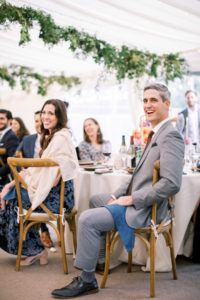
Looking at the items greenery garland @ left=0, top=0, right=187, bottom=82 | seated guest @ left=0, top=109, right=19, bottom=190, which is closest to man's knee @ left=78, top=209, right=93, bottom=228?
seated guest @ left=0, top=109, right=19, bottom=190

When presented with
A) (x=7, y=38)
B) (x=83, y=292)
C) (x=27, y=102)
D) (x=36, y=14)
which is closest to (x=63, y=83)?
(x=27, y=102)

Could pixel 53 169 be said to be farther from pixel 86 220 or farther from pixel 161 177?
pixel 161 177

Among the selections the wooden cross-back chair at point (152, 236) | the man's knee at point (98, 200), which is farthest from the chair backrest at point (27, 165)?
the wooden cross-back chair at point (152, 236)

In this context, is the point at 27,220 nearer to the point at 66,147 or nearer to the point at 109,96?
the point at 66,147

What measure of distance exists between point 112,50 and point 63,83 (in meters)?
3.37

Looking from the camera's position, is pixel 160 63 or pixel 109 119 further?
pixel 109 119

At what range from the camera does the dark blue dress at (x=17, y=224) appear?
2.61 metres

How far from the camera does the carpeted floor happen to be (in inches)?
86.6

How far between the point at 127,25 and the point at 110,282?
3.59m

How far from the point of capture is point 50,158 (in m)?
2.42

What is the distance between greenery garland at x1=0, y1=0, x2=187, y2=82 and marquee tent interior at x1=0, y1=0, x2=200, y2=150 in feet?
0.39

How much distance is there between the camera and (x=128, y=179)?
2.68m

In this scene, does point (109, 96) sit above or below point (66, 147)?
above

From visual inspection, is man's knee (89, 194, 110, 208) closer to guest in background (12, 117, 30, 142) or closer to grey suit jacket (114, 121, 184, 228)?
grey suit jacket (114, 121, 184, 228)
